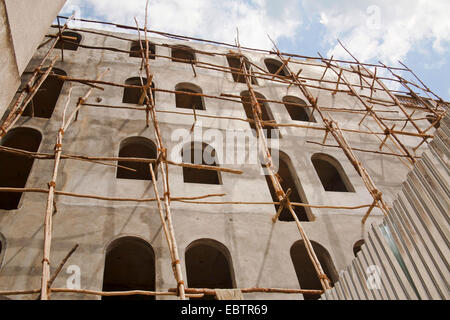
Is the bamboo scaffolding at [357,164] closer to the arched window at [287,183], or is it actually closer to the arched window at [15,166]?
the arched window at [287,183]

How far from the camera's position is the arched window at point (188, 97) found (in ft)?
37.9

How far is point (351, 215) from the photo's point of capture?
27.0ft

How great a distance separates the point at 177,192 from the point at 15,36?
4.74 meters

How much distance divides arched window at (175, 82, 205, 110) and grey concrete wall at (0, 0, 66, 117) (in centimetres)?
771

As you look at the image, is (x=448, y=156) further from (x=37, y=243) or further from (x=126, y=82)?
(x=126, y=82)

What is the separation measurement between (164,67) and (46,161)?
5677 mm

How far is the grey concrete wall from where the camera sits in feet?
10.3

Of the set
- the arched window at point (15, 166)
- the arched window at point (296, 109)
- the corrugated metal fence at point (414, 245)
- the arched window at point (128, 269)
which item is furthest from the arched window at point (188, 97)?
the corrugated metal fence at point (414, 245)

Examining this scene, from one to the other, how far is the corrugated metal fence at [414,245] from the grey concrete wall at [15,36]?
14.9 ft

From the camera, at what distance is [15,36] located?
3.30m

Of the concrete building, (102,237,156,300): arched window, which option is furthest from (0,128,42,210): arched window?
(102,237,156,300): arched window

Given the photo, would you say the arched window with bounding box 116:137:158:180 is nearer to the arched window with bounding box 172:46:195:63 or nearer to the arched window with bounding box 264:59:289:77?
the arched window with bounding box 172:46:195:63

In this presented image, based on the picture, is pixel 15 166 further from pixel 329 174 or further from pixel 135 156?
pixel 329 174
